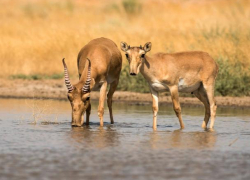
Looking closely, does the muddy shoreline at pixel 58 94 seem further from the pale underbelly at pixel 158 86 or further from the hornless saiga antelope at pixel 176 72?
the pale underbelly at pixel 158 86

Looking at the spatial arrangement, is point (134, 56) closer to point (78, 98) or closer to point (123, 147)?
point (78, 98)

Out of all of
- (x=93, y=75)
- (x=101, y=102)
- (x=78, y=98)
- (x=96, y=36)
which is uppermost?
(x=96, y=36)

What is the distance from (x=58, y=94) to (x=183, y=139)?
870 cm

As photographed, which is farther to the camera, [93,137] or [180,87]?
[180,87]

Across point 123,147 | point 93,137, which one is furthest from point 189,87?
point 123,147

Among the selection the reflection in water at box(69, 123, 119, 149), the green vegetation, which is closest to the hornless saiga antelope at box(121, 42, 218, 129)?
the reflection in water at box(69, 123, 119, 149)

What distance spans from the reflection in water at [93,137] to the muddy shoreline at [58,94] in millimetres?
5190

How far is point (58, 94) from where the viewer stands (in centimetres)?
2058

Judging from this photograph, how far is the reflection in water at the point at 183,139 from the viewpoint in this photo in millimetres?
11633

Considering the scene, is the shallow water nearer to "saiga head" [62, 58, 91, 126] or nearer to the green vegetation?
"saiga head" [62, 58, 91, 126]

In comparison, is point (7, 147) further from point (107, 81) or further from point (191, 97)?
point (191, 97)

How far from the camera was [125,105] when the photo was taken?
1878cm

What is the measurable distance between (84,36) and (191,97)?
7249mm

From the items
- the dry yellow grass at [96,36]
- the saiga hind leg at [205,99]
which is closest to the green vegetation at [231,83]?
the dry yellow grass at [96,36]
